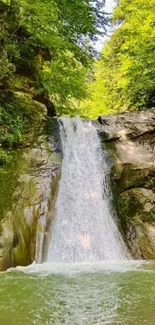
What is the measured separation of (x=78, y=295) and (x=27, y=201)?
9.79 feet

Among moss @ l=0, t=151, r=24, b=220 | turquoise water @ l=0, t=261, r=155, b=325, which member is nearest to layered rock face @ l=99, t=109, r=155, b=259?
turquoise water @ l=0, t=261, r=155, b=325

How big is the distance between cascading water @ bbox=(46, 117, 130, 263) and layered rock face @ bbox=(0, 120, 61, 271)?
1.16 feet

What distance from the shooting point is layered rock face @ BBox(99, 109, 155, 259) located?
737cm

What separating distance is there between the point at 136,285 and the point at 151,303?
82 cm

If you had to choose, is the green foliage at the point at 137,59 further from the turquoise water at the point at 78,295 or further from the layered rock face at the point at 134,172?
the turquoise water at the point at 78,295

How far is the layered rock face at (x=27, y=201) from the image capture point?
19.9 ft

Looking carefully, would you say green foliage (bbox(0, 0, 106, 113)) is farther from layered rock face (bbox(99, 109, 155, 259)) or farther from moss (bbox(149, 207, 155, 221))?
moss (bbox(149, 207, 155, 221))

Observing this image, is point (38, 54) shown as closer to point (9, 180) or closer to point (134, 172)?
point (134, 172)

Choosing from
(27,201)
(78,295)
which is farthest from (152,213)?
(78,295)

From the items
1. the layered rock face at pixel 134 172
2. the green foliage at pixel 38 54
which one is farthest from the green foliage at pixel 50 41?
the layered rock face at pixel 134 172

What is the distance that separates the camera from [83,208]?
7539 mm

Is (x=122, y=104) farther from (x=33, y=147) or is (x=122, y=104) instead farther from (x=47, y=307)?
(x=47, y=307)

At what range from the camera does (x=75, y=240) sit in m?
6.86

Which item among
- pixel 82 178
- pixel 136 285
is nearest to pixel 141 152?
pixel 82 178
